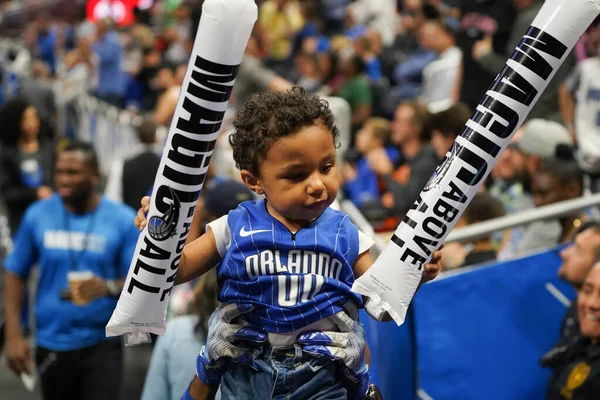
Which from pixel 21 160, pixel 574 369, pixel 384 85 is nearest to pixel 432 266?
pixel 574 369

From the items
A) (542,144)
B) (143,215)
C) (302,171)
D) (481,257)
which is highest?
(302,171)

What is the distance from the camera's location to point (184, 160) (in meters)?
2.57

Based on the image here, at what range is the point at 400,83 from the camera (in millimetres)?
11531

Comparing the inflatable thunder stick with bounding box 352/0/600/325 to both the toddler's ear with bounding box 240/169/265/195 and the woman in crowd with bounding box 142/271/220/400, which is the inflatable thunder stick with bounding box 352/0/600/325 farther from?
the woman in crowd with bounding box 142/271/220/400

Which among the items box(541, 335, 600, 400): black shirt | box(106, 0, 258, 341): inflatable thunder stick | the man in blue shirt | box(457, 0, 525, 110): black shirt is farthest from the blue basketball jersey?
box(457, 0, 525, 110): black shirt

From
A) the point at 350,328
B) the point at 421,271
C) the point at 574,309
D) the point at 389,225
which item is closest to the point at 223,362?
the point at 350,328

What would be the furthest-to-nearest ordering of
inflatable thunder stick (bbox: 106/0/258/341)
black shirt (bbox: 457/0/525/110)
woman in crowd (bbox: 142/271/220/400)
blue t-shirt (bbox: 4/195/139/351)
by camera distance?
1. black shirt (bbox: 457/0/525/110)
2. blue t-shirt (bbox: 4/195/139/351)
3. woman in crowd (bbox: 142/271/220/400)
4. inflatable thunder stick (bbox: 106/0/258/341)

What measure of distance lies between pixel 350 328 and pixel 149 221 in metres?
0.64

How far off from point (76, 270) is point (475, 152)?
362cm

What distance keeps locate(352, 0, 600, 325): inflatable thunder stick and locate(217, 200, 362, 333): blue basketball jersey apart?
0.09 m

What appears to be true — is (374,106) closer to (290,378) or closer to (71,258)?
(71,258)

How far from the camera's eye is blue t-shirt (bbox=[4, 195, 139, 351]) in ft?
18.7

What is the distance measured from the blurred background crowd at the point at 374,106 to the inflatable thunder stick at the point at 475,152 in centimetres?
186

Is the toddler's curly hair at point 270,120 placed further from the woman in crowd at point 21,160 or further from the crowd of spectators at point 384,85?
the woman in crowd at point 21,160
